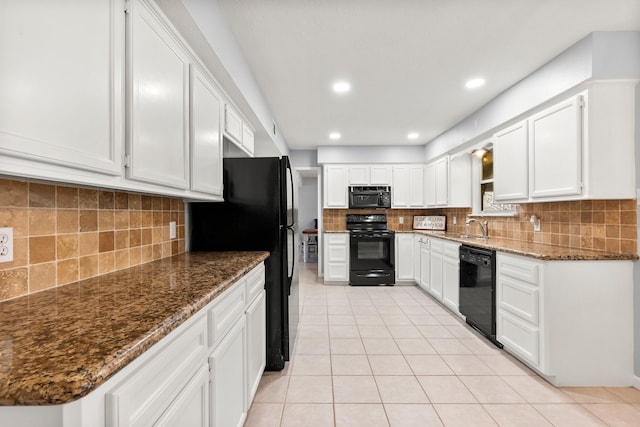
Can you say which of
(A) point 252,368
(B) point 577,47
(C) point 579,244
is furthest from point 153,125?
(C) point 579,244

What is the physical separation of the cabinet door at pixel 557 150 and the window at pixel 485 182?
1256 millimetres

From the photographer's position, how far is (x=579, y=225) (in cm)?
247

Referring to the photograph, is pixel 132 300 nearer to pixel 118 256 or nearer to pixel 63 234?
pixel 63 234

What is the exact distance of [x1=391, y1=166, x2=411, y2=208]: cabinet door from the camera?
17.3 ft

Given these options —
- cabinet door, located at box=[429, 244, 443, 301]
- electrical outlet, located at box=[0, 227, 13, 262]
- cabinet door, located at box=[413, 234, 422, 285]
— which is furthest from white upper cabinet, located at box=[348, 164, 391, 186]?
electrical outlet, located at box=[0, 227, 13, 262]

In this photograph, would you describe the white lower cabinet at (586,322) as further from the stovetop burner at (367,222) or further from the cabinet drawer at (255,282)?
the stovetop burner at (367,222)

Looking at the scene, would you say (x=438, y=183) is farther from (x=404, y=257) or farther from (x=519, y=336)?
(x=519, y=336)

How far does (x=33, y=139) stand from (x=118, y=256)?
916mm

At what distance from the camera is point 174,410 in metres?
0.86

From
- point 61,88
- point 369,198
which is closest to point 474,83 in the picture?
point 369,198

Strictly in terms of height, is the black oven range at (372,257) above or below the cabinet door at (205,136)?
below

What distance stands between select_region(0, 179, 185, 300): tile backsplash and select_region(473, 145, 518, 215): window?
3791mm

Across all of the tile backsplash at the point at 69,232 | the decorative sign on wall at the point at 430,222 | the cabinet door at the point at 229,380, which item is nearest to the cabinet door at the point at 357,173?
the decorative sign on wall at the point at 430,222

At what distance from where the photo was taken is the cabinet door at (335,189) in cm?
525
